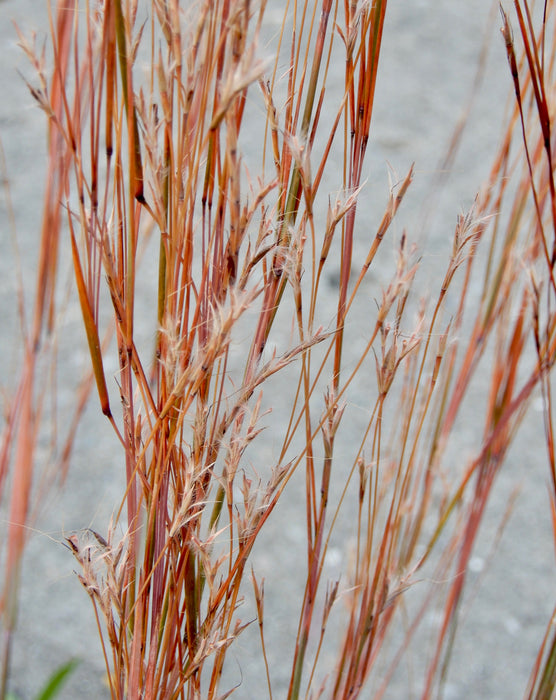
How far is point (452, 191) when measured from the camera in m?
1.64

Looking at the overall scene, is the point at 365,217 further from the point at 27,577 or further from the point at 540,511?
the point at 27,577

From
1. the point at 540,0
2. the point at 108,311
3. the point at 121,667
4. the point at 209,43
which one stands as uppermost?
the point at 540,0

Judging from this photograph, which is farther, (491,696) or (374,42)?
(491,696)

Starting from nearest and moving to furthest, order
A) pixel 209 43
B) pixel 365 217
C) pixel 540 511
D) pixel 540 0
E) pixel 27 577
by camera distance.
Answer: pixel 209 43
pixel 27 577
pixel 540 511
pixel 540 0
pixel 365 217

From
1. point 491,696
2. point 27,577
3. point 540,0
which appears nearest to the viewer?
point 491,696

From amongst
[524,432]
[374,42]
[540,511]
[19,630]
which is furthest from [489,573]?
[374,42]

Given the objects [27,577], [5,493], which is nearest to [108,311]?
[5,493]

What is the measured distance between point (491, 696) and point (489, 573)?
19cm

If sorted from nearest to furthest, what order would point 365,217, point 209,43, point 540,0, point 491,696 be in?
point 209,43 → point 491,696 → point 540,0 → point 365,217

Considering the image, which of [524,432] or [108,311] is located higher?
[108,311]

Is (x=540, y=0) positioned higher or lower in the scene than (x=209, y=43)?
higher

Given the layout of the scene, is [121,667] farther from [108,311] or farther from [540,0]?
[540,0]

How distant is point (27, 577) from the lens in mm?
1080

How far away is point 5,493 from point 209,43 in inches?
41.1
